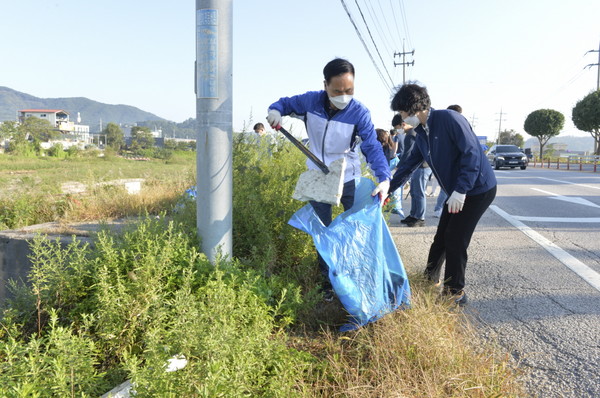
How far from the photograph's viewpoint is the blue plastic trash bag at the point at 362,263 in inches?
105

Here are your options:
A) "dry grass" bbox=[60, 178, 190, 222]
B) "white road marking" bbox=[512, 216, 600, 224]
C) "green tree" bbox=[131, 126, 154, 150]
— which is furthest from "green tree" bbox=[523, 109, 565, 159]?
"green tree" bbox=[131, 126, 154, 150]

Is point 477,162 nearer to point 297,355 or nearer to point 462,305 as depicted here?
point 462,305

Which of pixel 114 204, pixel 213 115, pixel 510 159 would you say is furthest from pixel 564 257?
pixel 510 159

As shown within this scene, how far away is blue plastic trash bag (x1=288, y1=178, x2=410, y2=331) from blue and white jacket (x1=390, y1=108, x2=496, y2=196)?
2.42 feet

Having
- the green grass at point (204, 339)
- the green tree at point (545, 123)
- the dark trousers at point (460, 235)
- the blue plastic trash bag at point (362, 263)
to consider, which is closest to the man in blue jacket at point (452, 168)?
the dark trousers at point (460, 235)

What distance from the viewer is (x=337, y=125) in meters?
3.19

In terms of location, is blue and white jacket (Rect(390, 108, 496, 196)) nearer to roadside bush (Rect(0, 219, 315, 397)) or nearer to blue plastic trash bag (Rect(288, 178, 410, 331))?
blue plastic trash bag (Rect(288, 178, 410, 331))

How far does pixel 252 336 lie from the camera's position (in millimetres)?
2146

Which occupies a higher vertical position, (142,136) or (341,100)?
(142,136)

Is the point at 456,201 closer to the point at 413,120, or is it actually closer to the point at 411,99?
the point at 413,120

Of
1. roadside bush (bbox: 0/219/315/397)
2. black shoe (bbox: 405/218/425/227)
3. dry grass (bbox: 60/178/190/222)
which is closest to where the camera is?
roadside bush (bbox: 0/219/315/397)

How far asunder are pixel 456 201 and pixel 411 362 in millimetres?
1490

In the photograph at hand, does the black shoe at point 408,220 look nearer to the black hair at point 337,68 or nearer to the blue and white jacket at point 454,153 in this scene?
the blue and white jacket at point 454,153

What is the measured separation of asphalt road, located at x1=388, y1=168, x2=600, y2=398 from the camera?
250 cm
